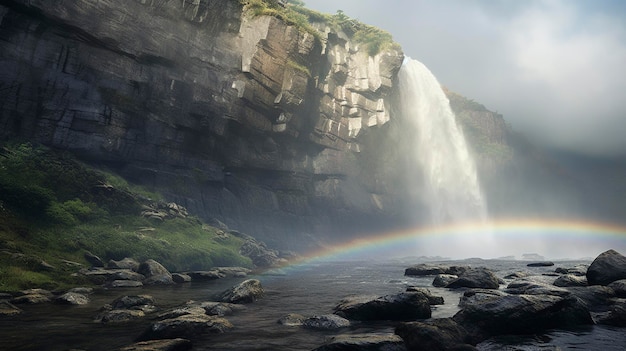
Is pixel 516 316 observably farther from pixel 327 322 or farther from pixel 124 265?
pixel 124 265

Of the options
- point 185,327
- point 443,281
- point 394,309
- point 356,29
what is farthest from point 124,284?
point 356,29

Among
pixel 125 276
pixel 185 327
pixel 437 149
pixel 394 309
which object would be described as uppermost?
pixel 437 149

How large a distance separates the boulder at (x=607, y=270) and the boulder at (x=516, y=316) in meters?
8.27

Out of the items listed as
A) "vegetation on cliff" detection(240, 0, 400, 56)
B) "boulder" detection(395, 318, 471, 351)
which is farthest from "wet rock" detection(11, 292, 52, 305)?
"vegetation on cliff" detection(240, 0, 400, 56)

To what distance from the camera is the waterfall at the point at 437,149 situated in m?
86.8

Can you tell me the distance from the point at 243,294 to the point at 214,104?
40.0 meters

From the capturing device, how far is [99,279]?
71.5 feet

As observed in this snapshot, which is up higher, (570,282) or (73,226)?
(73,226)

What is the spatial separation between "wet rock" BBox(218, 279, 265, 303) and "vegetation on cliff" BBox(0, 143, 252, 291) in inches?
394

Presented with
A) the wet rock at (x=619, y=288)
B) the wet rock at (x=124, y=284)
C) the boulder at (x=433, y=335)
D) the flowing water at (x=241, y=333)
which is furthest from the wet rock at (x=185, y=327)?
the wet rock at (x=619, y=288)

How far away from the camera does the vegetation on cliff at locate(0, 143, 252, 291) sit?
71.9ft

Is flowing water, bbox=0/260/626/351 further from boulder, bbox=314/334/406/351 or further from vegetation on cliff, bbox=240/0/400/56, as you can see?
vegetation on cliff, bbox=240/0/400/56

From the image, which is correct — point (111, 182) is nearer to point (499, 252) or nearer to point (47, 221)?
point (47, 221)

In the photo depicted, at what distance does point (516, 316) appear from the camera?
9016 millimetres
